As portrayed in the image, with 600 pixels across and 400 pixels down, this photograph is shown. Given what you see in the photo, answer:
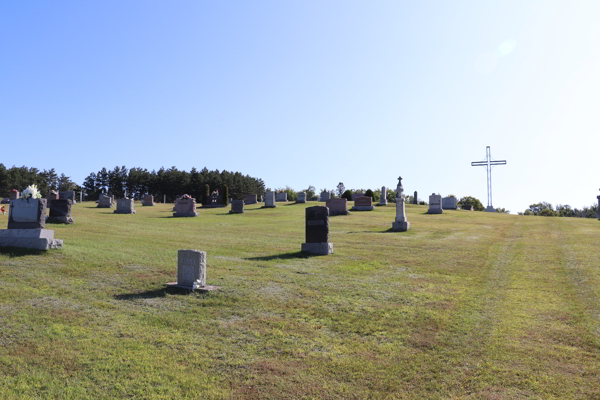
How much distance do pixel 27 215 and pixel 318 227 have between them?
894cm

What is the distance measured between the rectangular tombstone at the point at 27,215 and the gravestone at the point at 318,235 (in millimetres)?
8170

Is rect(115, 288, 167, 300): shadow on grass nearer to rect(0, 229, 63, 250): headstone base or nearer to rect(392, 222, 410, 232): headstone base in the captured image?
rect(0, 229, 63, 250): headstone base

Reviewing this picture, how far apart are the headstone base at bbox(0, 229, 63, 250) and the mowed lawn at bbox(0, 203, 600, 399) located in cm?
55

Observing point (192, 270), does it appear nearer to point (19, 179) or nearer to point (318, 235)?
point (318, 235)

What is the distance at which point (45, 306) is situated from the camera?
26.2 feet

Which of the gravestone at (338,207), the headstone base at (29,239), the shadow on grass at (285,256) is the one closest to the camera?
the headstone base at (29,239)

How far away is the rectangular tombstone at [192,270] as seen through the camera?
9.59 m

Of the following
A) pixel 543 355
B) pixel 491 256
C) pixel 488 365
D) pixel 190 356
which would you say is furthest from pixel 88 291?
pixel 491 256

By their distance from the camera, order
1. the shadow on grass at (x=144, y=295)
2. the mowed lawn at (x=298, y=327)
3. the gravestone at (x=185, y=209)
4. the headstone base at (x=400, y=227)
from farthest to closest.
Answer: the gravestone at (x=185, y=209) < the headstone base at (x=400, y=227) < the shadow on grass at (x=144, y=295) < the mowed lawn at (x=298, y=327)

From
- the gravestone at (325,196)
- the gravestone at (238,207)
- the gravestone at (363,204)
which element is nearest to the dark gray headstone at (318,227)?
the gravestone at (238,207)

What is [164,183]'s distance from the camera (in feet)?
288

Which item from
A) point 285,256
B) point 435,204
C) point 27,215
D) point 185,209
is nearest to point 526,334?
point 285,256

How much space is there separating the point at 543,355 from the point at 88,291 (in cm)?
823

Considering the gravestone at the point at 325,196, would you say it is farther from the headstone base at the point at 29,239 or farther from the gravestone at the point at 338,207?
the headstone base at the point at 29,239
